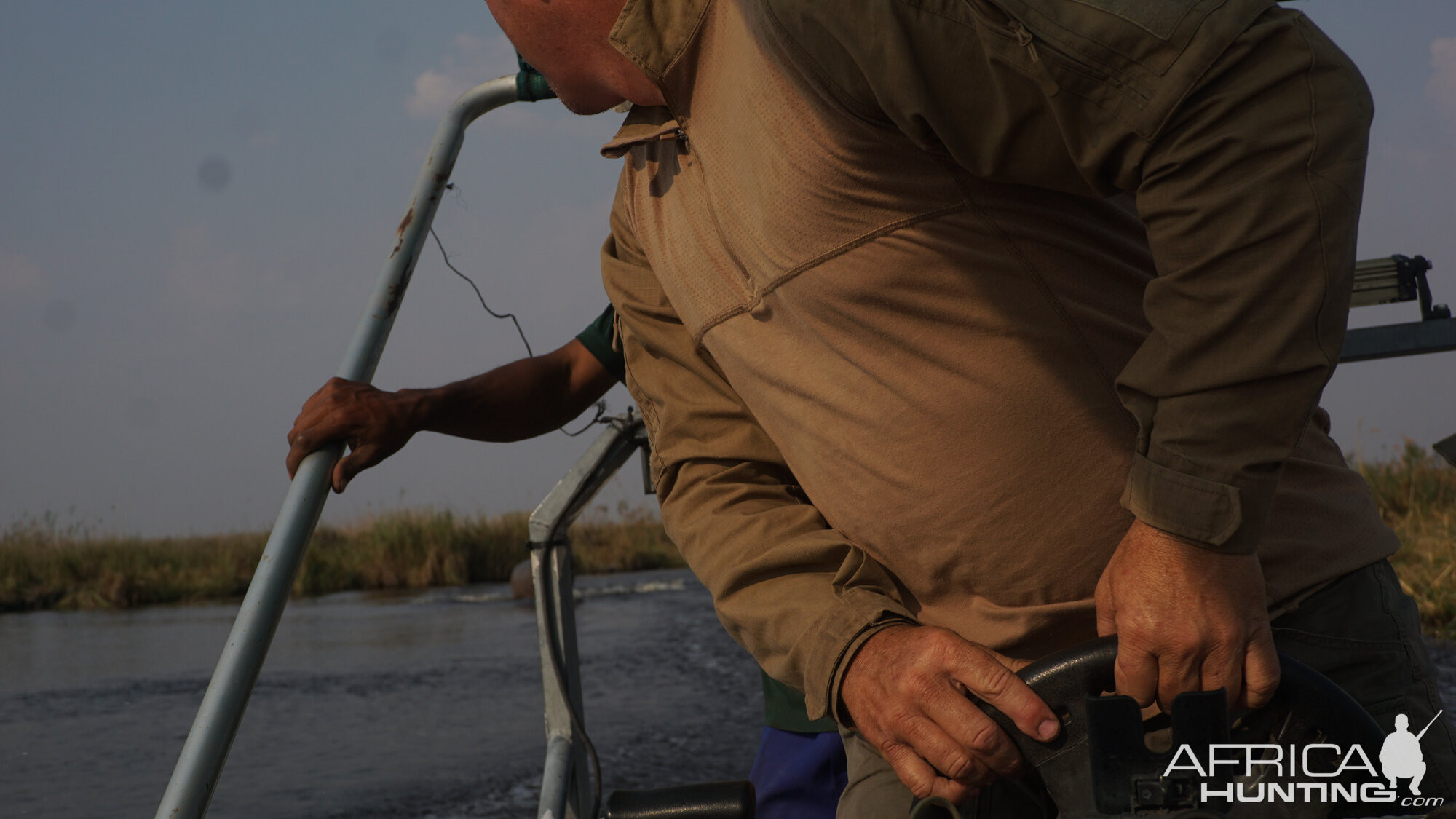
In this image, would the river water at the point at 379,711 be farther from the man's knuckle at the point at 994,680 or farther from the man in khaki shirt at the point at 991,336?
the man's knuckle at the point at 994,680

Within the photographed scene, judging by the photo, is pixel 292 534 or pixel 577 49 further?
pixel 292 534

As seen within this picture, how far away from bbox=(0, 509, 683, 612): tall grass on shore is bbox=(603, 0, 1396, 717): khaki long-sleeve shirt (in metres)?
9.34

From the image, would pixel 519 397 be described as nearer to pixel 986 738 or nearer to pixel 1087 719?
pixel 986 738

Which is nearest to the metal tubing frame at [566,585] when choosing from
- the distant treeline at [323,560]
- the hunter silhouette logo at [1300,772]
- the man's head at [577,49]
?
the man's head at [577,49]

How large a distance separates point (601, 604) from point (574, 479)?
7.42m

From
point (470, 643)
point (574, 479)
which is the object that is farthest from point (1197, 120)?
point (470, 643)

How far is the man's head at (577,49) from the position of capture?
1360 mm

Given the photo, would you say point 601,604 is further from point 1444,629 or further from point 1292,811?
point 1292,811

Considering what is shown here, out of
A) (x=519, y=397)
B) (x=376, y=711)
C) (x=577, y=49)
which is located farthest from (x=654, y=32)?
(x=376, y=711)

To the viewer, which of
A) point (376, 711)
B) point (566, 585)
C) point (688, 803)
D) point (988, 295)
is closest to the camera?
point (988, 295)

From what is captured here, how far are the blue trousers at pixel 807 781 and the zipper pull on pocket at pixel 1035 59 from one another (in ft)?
4.37

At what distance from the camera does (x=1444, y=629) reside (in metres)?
4.05

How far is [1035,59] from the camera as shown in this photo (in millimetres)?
879

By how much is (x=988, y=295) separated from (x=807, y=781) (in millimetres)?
1113
